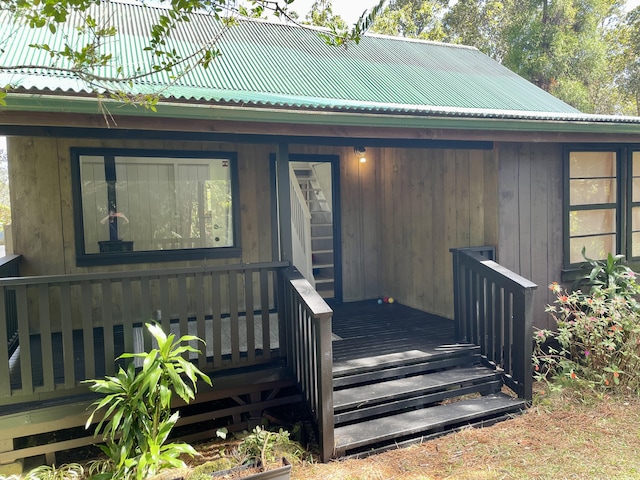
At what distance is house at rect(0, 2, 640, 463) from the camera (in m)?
3.37

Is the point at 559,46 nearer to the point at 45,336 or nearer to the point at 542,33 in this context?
the point at 542,33

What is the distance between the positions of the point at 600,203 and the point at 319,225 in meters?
3.67

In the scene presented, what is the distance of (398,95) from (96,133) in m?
3.76

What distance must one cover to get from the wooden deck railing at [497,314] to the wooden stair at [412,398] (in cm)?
15

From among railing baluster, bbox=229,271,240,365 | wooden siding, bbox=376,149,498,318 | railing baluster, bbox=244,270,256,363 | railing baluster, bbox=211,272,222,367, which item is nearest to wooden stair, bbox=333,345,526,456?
railing baluster, bbox=244,270,256,363

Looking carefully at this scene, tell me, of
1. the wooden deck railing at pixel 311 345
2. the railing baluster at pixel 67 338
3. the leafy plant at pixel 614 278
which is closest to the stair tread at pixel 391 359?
the wooden deck railing at pixel 311 345

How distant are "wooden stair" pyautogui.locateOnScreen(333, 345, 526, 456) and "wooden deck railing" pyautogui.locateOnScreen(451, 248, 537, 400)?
5.8 inches

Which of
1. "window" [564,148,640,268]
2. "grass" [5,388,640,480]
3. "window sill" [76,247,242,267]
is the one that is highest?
"window" [564,148,640,268]

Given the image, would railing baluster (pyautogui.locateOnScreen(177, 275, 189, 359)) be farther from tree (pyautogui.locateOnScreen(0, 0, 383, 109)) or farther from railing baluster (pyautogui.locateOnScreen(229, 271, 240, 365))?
tree (pyautogui.locateOnScreen(0, 0, 383, 109))

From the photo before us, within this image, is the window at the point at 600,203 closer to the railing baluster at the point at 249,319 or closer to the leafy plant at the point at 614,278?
the leafy plant at the point at 614,278

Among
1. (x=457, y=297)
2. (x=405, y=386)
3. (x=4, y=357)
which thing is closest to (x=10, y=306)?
(x=4, y=357)

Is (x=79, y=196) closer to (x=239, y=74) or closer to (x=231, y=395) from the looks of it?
(x=239, y=74)

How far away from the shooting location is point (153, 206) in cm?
536

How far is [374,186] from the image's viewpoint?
21.9 feet
